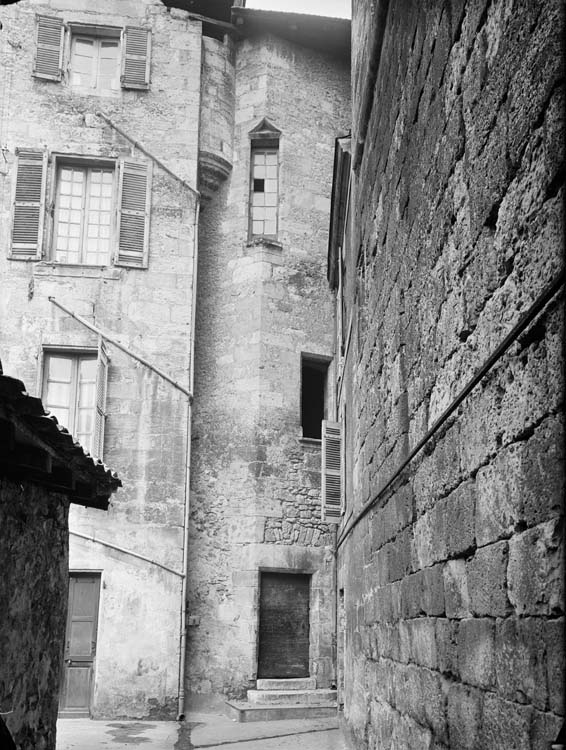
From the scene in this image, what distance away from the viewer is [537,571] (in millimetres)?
2143

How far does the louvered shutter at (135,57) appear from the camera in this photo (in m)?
14.2

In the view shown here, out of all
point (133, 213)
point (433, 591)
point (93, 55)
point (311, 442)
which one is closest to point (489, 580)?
point (433, 591)

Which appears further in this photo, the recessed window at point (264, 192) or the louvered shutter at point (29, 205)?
the recessed window at point (264, 192)

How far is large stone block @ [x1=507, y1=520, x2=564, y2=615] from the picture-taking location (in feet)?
6.61

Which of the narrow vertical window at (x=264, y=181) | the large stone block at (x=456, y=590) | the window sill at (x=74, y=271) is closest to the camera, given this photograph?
the large stone block at (x=456, y=590)

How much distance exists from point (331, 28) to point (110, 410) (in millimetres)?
7477

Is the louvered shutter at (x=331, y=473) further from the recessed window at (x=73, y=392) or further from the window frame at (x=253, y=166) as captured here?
the window frame at (x=253, y=166)

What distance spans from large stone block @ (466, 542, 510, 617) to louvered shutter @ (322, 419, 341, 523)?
8.11m

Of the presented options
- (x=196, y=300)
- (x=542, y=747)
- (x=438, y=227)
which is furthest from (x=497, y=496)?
(x=196, y=300)

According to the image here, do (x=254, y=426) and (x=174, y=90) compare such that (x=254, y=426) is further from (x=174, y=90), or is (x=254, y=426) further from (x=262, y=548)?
(x=174, y=90)

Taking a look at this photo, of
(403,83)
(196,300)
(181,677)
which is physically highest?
(196,300)

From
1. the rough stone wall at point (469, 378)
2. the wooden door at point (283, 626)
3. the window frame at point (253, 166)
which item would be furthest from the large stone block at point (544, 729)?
the window frame at point (253, 166)

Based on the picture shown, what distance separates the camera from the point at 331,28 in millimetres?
14883

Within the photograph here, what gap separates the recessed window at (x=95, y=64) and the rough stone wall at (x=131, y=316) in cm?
23
